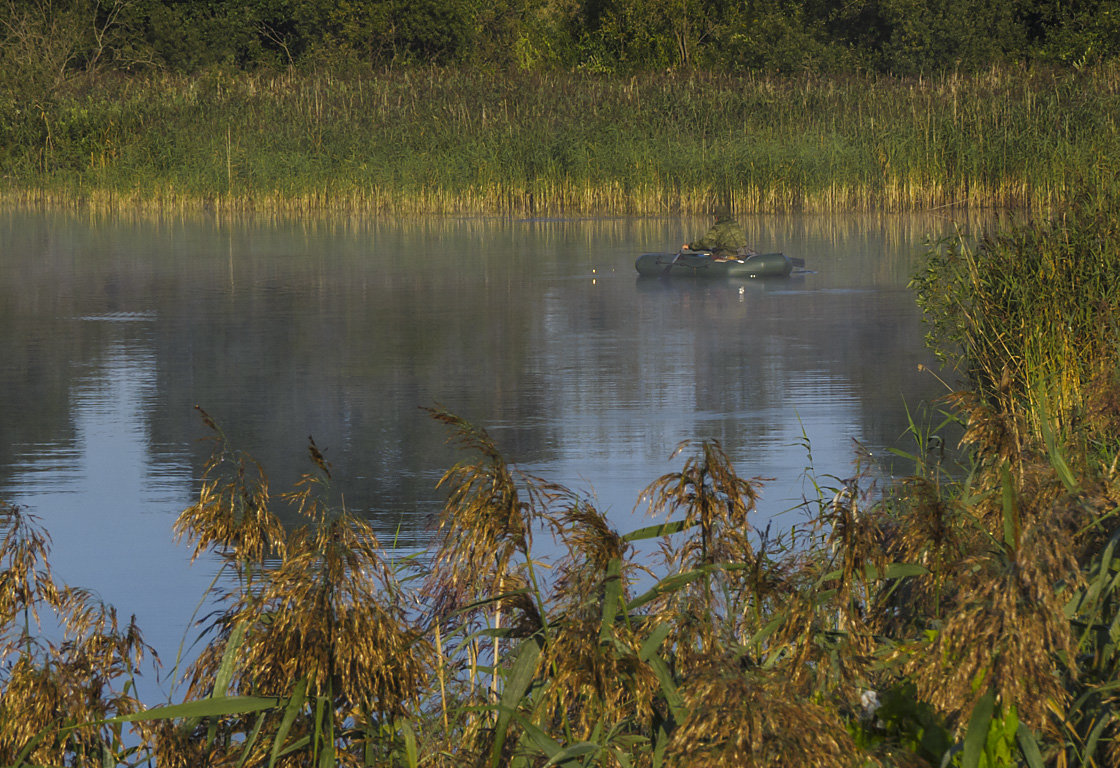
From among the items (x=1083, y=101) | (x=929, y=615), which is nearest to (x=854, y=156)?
(x=1083, y=101)

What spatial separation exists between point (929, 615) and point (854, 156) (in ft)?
67.3

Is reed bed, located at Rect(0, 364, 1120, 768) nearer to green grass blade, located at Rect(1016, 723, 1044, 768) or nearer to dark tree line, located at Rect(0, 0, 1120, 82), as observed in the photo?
green grass blade, located at Rect(1016, 723, 1044, 768)

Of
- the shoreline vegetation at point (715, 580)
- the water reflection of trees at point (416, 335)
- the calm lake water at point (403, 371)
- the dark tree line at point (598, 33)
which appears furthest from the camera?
the dark tree line at point (598, 33)

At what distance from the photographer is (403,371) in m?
10.9

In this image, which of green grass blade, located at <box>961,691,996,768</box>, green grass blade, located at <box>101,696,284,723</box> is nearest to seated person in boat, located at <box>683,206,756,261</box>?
green grass blade, located at <box>101,696,284,723</box>

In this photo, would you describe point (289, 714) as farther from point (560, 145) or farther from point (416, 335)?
point (560, 145)

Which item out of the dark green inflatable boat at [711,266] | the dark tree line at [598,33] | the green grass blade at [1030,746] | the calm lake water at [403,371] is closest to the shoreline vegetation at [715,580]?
the green grass blade at [1030,746]

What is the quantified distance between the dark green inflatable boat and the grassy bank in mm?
5985

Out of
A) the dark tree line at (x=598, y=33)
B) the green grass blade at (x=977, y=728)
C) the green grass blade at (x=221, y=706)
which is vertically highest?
the dark tree line at (x=598, y=33)

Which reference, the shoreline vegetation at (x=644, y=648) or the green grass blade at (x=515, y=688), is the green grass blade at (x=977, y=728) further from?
the green grass blade at (x=515, y=688)

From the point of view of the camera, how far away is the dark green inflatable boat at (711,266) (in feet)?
53.1

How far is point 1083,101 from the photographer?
78.2 feet

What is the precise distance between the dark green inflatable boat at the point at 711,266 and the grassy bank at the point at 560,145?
5.99 metres

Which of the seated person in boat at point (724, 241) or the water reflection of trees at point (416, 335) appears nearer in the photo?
the water reflection of trees at point (416, 335)
